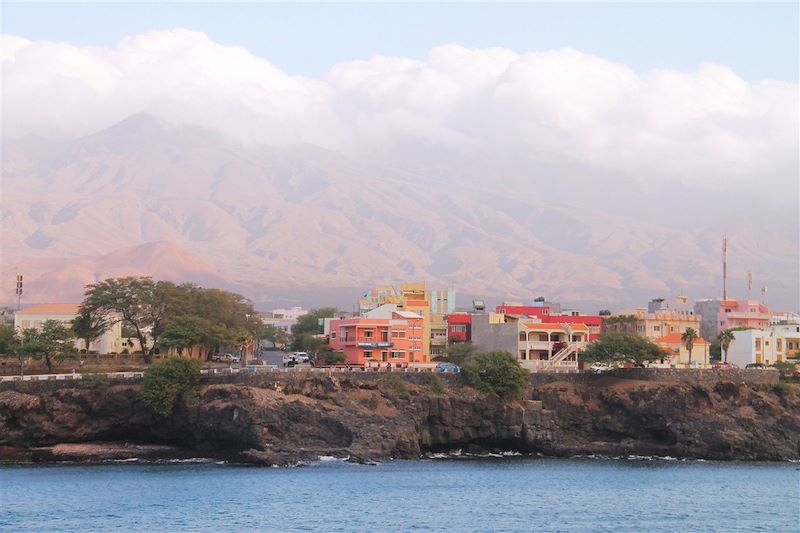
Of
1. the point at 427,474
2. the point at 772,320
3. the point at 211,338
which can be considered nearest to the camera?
the point at 427,474

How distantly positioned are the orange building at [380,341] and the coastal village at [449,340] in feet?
0.27

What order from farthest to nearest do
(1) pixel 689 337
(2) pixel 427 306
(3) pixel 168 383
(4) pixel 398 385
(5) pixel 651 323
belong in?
(5) pixel 651 323 → (2) pixel 427 306 → (1) pixel 689 337 → (4) pixel 398 385 → (3) pixel 168 383

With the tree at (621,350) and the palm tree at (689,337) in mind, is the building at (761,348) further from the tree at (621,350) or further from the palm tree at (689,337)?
the tree at (621,350)

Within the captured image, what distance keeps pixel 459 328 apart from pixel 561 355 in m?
15.0

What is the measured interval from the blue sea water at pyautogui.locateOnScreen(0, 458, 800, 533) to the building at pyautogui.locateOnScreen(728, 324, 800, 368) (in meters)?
39.9

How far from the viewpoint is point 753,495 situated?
76.0m

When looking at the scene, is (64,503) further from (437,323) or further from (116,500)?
(437,323)

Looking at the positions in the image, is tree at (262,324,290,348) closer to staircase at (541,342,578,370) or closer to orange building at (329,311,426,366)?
orange building at (329,311,426,366)

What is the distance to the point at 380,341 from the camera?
112 m

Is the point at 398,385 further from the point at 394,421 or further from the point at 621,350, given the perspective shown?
the point at 621,350

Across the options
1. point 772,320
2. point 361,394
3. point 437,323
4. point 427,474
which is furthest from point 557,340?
point 772,320

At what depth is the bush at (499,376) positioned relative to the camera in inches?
3782

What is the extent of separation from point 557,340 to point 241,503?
2117 inches

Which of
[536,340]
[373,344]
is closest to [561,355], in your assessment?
[536,340]
